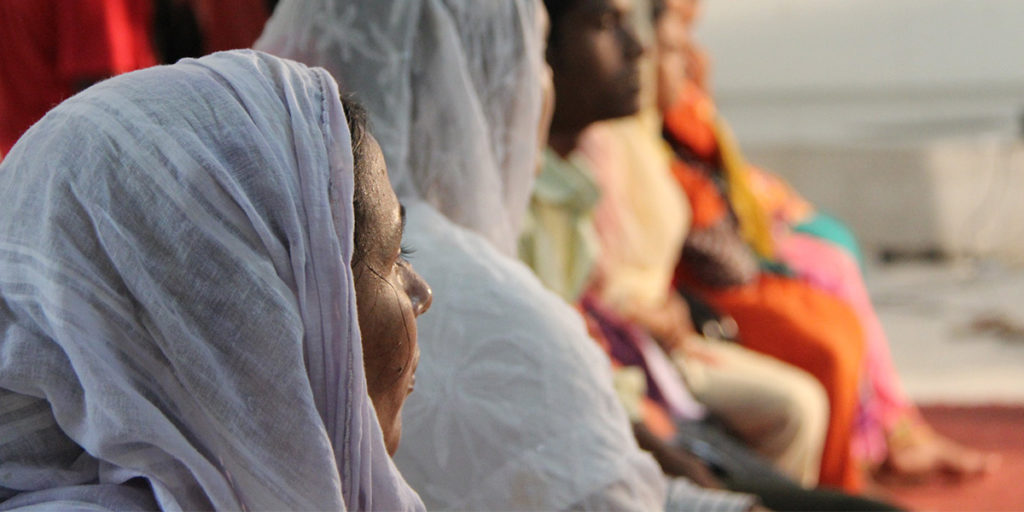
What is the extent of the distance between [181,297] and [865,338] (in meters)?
3.30

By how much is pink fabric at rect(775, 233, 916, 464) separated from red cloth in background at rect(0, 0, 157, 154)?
7.99ft

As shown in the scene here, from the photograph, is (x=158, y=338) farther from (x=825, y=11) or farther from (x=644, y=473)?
(x=825, y=11)

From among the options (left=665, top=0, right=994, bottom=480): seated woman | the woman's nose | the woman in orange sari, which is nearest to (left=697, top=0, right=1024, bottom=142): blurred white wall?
(left=665, top=0, right=994, bottom=480): seated woman

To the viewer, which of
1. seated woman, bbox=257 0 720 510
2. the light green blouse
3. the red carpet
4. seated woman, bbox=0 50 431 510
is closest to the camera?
seated woman, bbox=0 50 431 510

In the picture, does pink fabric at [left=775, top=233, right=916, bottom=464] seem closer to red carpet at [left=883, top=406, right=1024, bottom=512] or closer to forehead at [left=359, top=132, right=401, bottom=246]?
red carpet at [left=883, top=406, right=1024, bottom=512]

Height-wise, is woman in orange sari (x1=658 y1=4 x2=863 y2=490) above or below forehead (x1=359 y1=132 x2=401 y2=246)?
below

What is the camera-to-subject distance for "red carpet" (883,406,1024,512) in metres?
3.69

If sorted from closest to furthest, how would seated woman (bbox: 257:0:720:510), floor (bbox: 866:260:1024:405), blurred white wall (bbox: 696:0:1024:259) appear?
seated woman (bbox: 257:0:720:510) → floor (bbox: 866:260:1024:405) → blurred white wall (bbox: 696:0:1024:259)

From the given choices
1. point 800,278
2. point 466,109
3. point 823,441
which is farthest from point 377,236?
point 800,278

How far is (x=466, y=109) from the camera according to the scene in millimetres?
1768

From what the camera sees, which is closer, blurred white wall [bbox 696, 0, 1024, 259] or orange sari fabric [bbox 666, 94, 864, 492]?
orange sari fabric [bbox 666, 94, 864, 492]

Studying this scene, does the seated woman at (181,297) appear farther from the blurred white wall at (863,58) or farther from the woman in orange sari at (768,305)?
the blurred white wall at (863,58)

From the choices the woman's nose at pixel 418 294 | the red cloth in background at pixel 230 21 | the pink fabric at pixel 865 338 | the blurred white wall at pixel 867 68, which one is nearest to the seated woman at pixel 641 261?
the pink fabric at pixel 865 338

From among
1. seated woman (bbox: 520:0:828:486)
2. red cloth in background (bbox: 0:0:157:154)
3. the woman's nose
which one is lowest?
seated woman (bbox: 520:0:828:486)
